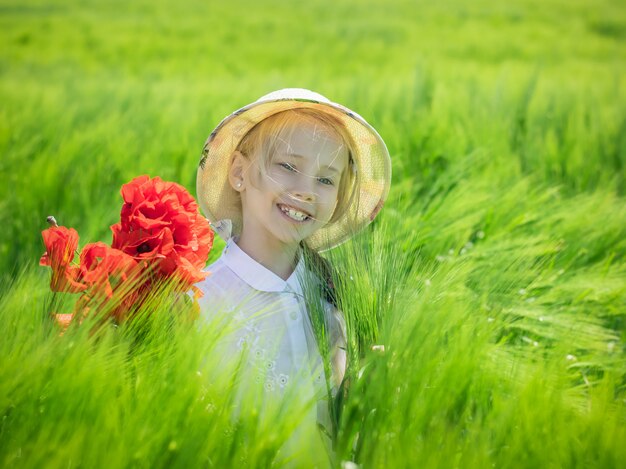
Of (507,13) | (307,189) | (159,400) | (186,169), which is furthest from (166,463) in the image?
(507,13)

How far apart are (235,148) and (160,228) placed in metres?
0.32

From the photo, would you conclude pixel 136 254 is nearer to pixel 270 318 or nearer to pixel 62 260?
pixel 62 260

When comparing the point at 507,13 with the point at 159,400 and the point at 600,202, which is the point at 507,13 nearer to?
the point at 600,202

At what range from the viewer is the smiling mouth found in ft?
3.76

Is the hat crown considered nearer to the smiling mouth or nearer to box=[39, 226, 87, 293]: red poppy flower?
the smiling mouth

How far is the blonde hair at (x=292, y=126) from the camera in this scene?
46.9 inches

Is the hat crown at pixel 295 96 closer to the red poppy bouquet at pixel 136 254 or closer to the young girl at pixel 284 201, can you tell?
the young girl at pixel 284 201

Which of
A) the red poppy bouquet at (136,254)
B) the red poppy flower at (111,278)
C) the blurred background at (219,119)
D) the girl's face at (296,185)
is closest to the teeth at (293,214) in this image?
the girl's face at (296,185)

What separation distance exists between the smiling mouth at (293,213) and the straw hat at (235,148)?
0.23 ft

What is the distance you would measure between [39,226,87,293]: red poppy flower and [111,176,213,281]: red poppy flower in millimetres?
91

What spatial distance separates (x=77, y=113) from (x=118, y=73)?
2869 millimetres

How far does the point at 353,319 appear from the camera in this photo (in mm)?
901

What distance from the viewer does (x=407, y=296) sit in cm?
91

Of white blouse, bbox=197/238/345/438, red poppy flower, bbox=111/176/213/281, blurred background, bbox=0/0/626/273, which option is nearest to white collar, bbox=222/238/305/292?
white blouse, bbox=197/238/345/438
